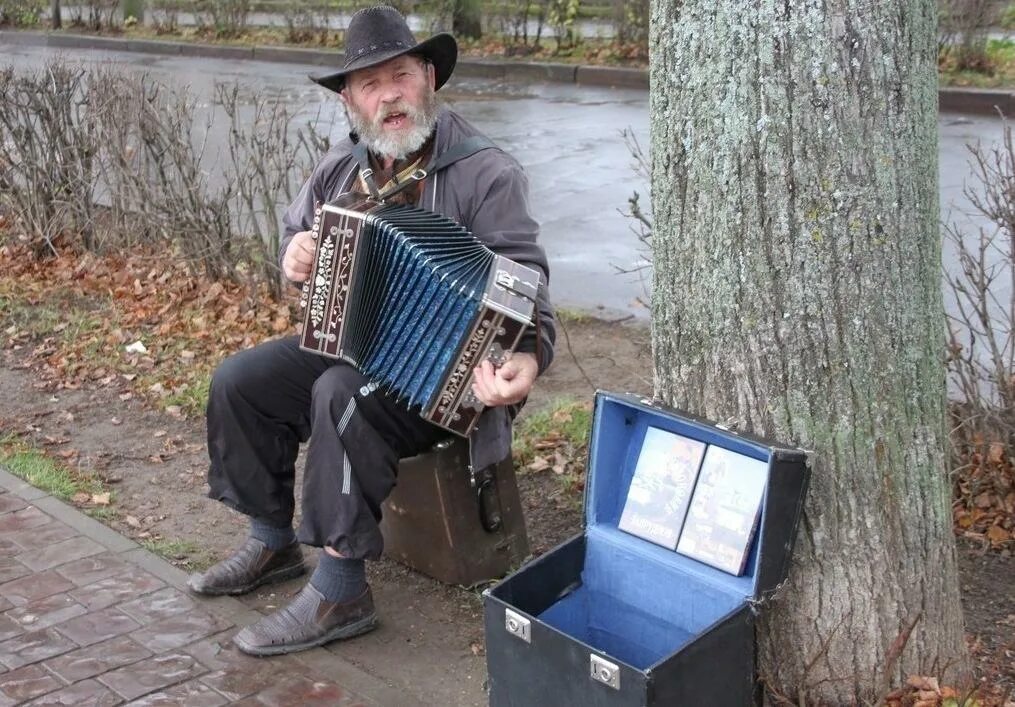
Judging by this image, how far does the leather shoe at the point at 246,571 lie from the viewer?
3830mm

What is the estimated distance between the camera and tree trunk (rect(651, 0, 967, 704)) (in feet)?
8.46

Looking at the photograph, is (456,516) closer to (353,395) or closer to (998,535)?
(353,395)

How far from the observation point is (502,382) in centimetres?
319

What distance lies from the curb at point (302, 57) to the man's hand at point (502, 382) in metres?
12.2

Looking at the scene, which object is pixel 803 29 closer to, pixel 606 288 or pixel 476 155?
pixel 476 155

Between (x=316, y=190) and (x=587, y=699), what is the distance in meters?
1.94

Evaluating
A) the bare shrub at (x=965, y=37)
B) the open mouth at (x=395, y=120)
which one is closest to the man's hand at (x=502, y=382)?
the open mouth at (x=395, y=120)

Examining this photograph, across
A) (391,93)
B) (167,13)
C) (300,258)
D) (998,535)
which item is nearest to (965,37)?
(998,535)

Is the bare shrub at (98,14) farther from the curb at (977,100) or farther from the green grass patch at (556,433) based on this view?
the green grass patch at (556,433)

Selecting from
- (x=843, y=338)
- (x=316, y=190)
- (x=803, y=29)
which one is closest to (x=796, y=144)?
(x=803, y=29)

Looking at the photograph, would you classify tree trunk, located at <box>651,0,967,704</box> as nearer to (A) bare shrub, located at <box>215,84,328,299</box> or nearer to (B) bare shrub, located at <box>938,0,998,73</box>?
(A) bare shrub, located at <box>215,84,328,299</box>

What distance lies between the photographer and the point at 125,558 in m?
→ 4.08

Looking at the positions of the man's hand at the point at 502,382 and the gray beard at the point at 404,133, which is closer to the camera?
the man's hand at the point at 502,382

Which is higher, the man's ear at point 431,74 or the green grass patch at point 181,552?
the man's ear at point 431,74
